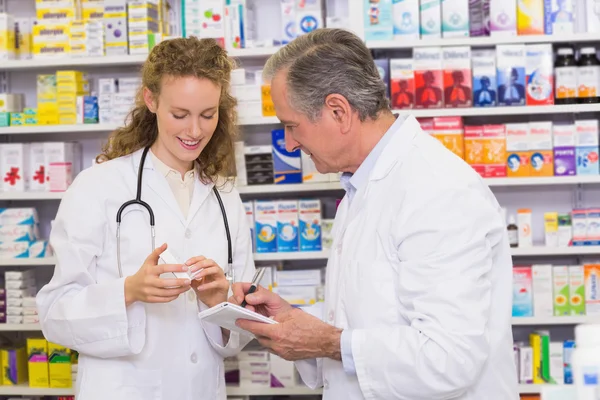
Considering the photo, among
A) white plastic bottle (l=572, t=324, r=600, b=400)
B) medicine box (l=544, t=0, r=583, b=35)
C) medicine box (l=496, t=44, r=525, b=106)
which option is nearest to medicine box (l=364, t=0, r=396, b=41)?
medicine box (l=496, t=44, r=525, b=106)

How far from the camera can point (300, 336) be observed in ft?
6.05

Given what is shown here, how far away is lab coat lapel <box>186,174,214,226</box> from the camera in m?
2.51

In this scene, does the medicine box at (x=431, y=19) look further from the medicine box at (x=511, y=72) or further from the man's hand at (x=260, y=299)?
the man's hand at (x=260, y=299)

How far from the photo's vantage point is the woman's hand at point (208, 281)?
2.21 meters

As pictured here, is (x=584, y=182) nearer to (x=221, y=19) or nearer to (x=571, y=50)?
(x=571, y=50)

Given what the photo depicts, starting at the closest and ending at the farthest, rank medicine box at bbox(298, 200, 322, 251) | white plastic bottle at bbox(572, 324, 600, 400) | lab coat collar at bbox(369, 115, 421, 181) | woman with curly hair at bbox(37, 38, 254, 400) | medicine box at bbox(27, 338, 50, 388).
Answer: white plastic bottle at bbox(572, 324, 600, 400)
lab coat collar at bbox(369, 115, 421, 181)
woman with curly hair at bbox(37, 38, 254, 400)
medicine box at bbox(298, 200, 322, 251)
medicine box at bbox(27, 338, 50, 388)

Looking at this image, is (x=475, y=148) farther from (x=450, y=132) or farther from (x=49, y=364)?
(x=49, y=364)

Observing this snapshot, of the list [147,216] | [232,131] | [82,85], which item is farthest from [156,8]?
[147,216]

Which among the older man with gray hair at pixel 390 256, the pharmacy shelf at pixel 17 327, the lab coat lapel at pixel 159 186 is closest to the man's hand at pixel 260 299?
the older man with gray hair at pixel 390 256

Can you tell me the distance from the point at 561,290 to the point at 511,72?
1066mm

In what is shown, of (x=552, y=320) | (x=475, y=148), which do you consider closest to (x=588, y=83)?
(x=475, y=148)

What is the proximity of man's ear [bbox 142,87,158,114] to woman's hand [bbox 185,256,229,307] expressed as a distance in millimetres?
551

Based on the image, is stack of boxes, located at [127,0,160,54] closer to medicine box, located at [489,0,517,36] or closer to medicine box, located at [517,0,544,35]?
medicine box, located at [489,0,517,36]

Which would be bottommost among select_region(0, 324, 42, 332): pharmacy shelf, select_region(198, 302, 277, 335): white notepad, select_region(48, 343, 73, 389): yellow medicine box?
select_region(48, 343, 73, 389): yellow medicine box
